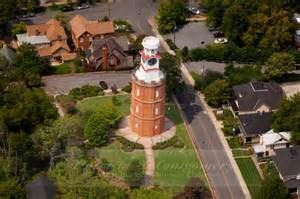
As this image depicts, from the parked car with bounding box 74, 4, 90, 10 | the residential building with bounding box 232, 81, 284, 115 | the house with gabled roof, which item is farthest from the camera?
the parked car with bounding box 74, 4, 90, 10

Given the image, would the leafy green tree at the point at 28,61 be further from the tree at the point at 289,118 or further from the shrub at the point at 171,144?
the tree at the point at 289,118

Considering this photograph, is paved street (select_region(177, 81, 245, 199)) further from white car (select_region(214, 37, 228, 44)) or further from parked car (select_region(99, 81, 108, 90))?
white car (select_region(214, 37, 228, 44))

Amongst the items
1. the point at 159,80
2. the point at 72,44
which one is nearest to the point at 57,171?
the point at 159,80

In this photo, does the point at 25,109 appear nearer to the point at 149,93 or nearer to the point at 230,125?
the point at 149,93

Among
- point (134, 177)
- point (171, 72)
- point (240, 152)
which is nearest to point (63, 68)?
point (171, 72)

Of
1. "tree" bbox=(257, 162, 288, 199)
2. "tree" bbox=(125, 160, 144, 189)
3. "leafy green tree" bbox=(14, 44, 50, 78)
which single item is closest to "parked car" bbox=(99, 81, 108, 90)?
"leafy green tree" bbox=(14, 44, 50, 78)

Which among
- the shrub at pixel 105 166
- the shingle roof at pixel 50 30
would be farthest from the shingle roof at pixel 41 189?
the shingle roof at pixel 50 30
